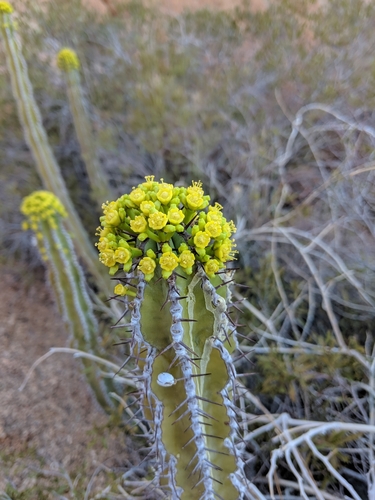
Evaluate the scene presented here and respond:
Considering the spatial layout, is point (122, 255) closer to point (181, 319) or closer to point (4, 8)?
point (181, 319)

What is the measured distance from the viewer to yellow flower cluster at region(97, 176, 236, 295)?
84 cm

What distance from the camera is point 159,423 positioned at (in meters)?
0.96

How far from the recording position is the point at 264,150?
2.14 m

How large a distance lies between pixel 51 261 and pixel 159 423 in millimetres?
930

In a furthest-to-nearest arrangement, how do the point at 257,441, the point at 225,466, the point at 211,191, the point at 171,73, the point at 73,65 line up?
1. the point at 171,73
2. the point at 211,191
3. the point at 73,65
4. the point at 257,441
5. the point at 225,466

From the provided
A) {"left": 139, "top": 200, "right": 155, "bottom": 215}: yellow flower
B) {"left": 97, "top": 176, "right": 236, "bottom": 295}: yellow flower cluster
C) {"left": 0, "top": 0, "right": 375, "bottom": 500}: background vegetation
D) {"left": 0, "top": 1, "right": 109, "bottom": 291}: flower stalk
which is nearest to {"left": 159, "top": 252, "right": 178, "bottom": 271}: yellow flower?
{"left": 97, "top": 176, "right": 236, "bottom": 295}: yellow flower cluster

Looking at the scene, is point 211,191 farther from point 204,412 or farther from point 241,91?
point 204,412

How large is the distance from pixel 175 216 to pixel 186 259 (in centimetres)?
10

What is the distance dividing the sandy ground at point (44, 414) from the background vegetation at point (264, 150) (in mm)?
482

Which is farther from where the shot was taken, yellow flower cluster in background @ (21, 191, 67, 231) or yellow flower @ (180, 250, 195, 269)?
yellow flower cluster in background @ (21, 191, 67, 231)

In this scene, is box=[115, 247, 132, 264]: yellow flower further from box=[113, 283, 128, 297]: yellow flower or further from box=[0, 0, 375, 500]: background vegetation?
box=[0, 0, 375, 500]: background vegetation

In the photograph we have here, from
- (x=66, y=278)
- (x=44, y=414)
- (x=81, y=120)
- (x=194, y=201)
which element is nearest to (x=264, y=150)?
(x=81, y=120)

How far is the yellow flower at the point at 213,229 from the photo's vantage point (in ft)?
2.81

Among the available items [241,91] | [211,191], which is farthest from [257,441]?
[241,91]
